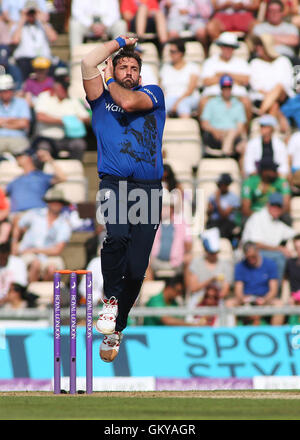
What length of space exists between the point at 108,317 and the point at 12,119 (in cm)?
728

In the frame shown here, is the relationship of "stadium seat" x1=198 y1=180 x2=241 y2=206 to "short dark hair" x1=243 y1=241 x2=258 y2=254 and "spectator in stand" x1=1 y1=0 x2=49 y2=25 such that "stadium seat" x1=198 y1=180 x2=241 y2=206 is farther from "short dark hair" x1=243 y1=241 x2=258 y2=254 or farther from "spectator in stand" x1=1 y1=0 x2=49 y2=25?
"spectator in stand" x1=1 y1=0 x2=49 y2=25

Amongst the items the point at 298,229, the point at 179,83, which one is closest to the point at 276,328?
the point at 298,229

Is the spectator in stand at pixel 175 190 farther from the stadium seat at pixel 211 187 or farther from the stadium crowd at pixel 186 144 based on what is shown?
the stadium seat at pixel 211 187

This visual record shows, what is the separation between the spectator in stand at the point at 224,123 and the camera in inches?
Result: 591

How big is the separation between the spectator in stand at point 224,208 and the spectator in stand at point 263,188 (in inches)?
6.8

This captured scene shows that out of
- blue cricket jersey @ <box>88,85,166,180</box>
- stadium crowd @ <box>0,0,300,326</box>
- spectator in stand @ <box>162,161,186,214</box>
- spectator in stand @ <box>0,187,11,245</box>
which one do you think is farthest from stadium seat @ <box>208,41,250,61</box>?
blue cricket jersey @ <box>88,85,166,180</box>

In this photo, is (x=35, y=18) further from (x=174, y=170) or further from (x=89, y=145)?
(x=174, y=170)

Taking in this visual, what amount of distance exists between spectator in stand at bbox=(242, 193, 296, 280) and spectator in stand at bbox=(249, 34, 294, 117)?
6.49 ft

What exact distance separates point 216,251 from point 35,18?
5510 mm

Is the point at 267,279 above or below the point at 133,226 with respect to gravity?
below

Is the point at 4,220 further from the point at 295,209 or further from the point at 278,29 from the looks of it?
the point at 278,29

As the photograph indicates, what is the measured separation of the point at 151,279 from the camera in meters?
13.6
